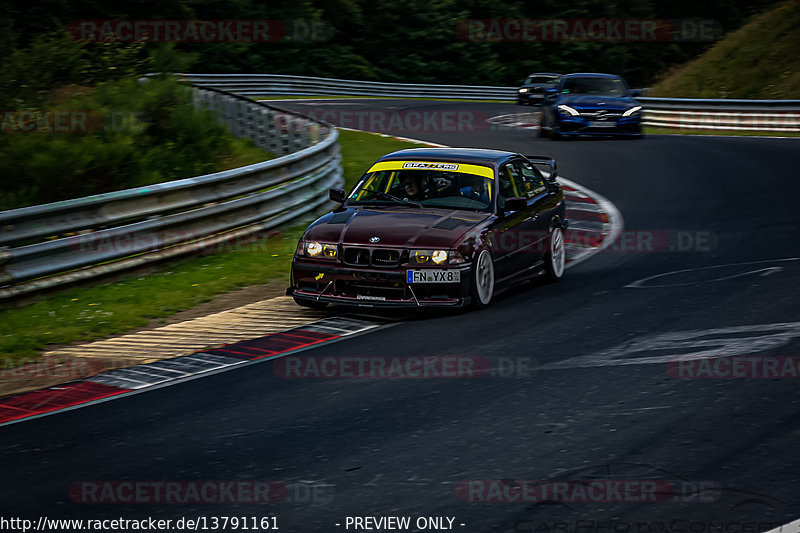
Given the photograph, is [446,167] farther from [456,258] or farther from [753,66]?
[753,66]

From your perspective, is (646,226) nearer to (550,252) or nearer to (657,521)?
(550,252)

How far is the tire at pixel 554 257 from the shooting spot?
11.5 meters

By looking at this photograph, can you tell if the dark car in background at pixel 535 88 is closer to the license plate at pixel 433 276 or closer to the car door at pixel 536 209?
the car door at pixel 536 209

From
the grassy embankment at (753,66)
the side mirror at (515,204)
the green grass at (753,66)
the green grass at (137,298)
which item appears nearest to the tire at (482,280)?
the side mirror at (515,204)

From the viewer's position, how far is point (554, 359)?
7.86 meters

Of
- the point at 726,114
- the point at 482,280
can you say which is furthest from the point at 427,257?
the point at 726,114

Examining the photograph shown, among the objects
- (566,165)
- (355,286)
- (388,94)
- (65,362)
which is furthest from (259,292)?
(388,94)

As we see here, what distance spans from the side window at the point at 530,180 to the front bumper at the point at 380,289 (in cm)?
226

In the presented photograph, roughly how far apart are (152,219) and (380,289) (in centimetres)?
349

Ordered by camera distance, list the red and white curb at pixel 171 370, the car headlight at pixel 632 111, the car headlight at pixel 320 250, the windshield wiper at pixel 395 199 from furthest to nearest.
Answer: the car headlight at pixel 632 111 < the windshield wiper at pixel 395 199 < the car headlight at pixel 320 250 < the red and white curb at pixel 171 370

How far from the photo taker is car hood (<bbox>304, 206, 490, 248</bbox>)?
31.7ft

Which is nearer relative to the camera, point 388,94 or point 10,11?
point 10,11

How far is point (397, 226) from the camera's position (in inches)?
389

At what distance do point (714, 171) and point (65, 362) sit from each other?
14.6 meters
